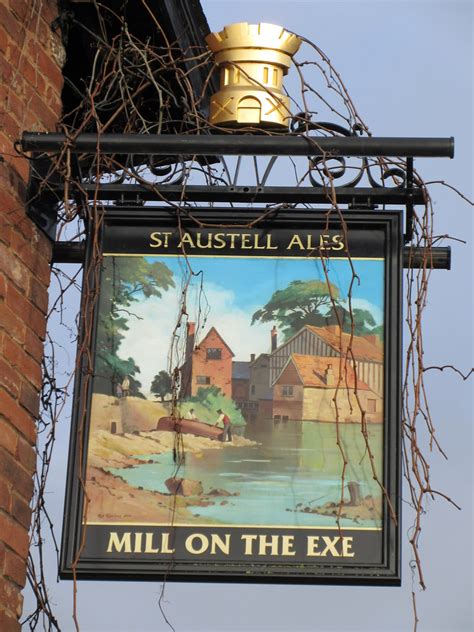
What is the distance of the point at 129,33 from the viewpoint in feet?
19.5

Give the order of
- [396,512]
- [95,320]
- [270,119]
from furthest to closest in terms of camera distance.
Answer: [270,119]
[95,320]
[396,512]

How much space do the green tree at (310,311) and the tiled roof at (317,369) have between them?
11cm

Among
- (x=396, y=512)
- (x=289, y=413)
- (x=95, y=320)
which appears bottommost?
(x=396, y=512)

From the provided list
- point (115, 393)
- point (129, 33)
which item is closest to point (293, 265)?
A: point (115, 393)

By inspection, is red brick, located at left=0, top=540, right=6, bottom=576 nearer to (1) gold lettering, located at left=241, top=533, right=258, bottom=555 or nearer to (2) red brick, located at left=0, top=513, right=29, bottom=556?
(2) red brick, located at left=0, top=513, right=29, bottom=556

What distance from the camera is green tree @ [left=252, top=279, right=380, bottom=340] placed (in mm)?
4934

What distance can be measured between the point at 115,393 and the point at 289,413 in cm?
57

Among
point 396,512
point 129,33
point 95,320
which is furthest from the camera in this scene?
point 129,33

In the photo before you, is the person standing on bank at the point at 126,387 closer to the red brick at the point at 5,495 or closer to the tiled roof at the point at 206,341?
the tiled roof at the point at 206,341

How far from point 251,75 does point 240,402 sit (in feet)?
4.42

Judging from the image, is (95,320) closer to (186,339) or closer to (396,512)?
(186,339)

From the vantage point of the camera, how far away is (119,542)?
4.63 meters

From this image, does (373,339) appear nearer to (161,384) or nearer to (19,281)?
(161,384)

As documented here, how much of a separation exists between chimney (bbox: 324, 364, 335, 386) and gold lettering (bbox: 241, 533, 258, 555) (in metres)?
0.58
